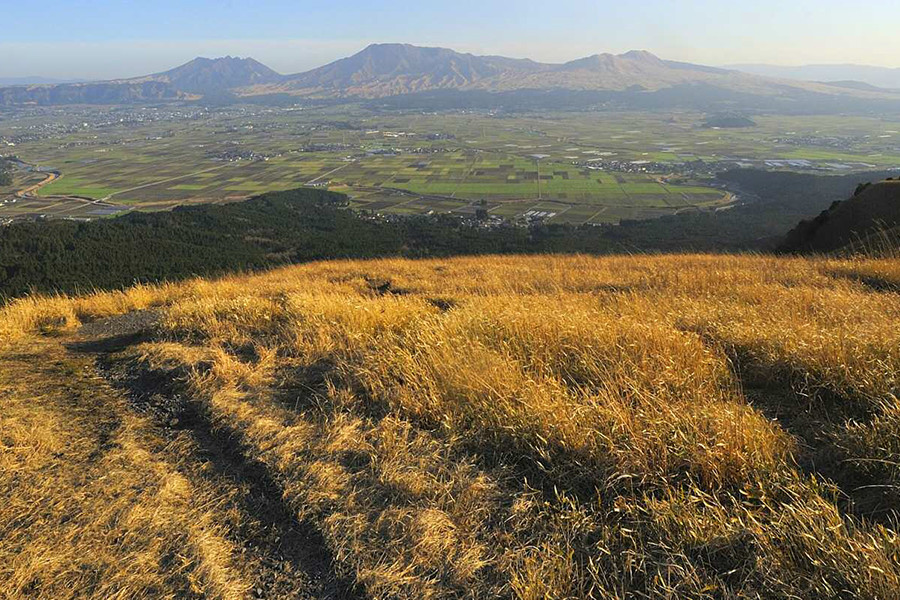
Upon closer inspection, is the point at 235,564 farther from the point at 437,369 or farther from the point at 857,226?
the point at 857,226

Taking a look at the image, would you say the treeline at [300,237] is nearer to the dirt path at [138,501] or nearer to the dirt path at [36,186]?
the dirt path at [138,501]

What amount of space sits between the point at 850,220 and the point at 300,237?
5799cm

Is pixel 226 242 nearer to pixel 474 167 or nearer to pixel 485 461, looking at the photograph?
pixel 485 461

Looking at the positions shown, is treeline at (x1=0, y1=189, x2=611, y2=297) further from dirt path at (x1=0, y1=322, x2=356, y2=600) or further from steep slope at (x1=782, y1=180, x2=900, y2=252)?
dirt path at (x1=0, y1=322, x2=356, y2=600)

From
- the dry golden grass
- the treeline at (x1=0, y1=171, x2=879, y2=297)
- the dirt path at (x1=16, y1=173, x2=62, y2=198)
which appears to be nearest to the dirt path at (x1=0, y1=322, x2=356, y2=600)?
the dry golden grass

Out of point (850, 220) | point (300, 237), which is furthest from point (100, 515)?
point (300, 237)

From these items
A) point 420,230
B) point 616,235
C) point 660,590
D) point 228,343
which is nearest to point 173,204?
point 420,230

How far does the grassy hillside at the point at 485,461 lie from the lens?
2.41 m

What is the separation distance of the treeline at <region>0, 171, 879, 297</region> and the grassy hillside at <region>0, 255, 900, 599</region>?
18855mm

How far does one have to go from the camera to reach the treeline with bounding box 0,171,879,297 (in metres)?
35.0

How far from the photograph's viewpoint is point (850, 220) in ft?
62.5

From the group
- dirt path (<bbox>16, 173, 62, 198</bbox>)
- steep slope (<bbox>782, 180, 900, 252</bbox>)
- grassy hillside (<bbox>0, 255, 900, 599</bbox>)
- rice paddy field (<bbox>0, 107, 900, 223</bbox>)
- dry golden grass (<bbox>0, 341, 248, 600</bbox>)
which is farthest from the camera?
dirt path (<bbox>16, 173, 62, 198</bbox>)

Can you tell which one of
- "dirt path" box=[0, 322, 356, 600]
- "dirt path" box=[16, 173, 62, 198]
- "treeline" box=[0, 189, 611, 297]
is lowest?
"treeline" box=[0, 189, 611, 297]

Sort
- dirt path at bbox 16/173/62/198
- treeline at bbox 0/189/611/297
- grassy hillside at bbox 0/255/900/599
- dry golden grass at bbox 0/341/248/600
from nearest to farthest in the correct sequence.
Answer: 1. grassy hillside at bbox 0/255/900/599
2. dry golden grass at bbox 0/341/248/600
3. treeline at bbox 0/189/611/297
4. dirt path at bbox 16/173/62/198
